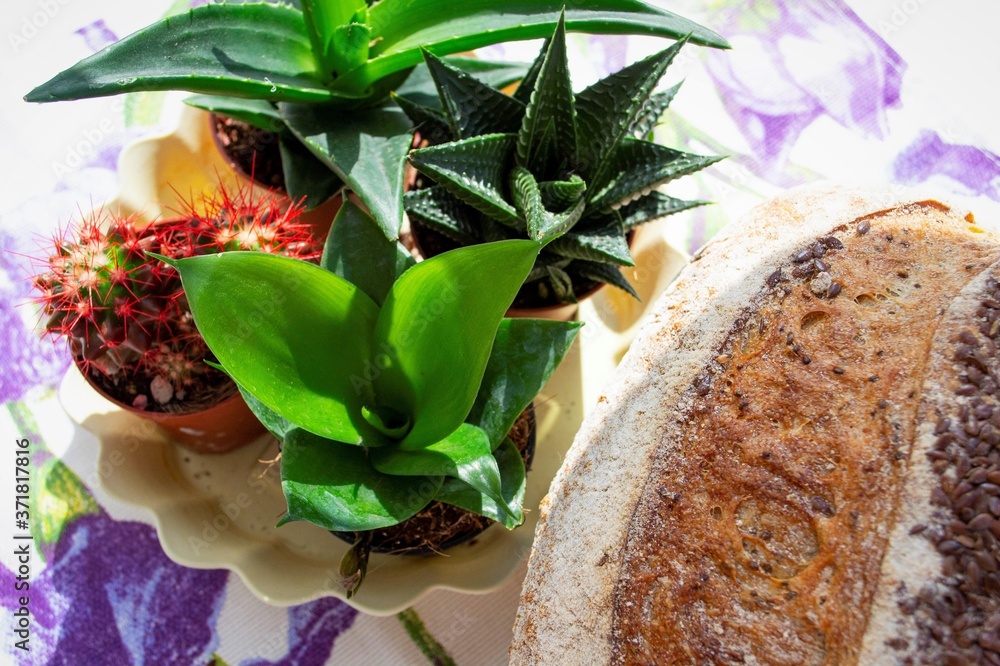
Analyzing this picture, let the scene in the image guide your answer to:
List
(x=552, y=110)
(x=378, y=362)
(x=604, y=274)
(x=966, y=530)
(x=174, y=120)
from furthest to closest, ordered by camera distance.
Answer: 1. (x=174, y=120)
2. (x=604, y=274)
3. (x=552, y=110)
4. (x=378, y=362)
5. (x=966, y=530)

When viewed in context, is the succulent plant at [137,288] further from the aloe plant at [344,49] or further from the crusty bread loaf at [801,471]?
the crusty bread loaf at [801,471]

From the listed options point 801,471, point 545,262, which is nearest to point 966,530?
point 801,471

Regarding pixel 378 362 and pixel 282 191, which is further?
pixel 282 191

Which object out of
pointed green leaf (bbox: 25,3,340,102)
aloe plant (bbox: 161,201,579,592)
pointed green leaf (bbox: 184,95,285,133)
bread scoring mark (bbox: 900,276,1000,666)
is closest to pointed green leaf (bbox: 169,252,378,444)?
aloe plant (bbox: 161,201,579,592)

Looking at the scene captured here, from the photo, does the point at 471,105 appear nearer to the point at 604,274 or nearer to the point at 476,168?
the point at 476,168

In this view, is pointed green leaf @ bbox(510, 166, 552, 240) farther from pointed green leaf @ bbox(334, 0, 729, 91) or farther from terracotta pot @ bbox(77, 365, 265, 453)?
terracotta pot @ bbox(77, 365, 265, 453)

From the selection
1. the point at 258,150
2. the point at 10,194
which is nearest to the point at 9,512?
the point at 10,194
